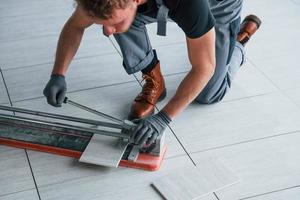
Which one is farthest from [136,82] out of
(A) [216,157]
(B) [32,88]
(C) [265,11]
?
(C) [265,11]

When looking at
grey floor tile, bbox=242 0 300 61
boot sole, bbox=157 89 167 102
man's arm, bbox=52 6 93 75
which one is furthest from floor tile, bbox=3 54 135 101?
grey floor tile, bbox=242 0 300 61

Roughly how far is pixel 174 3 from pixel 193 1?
0.19 ft

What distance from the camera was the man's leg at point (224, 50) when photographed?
1794 millimetres

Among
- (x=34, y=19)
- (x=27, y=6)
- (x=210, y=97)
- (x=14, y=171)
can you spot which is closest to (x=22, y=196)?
(x=14, y=171)

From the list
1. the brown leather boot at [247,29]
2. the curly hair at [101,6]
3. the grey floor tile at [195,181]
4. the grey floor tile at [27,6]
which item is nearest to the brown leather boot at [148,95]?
the grey floor tile at [195,181]

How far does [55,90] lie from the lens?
1.65 m

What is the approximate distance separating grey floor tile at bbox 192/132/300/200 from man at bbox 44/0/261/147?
Result: 0.88 feet

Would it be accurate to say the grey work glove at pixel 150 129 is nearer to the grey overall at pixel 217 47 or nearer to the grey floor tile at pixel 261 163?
the grey floor tile at pixel 261 163

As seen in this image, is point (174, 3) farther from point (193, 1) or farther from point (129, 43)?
point (129, 43)

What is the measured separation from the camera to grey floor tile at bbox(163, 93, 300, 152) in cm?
182

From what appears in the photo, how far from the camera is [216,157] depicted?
5.66 ft

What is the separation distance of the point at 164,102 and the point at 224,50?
0.34 metres

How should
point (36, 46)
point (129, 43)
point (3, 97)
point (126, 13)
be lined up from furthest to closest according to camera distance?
point (36, 46), point (3, 97), point (129, 43), point (126, 13)

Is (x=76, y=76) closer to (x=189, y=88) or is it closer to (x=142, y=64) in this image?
(x=142, y=64)
